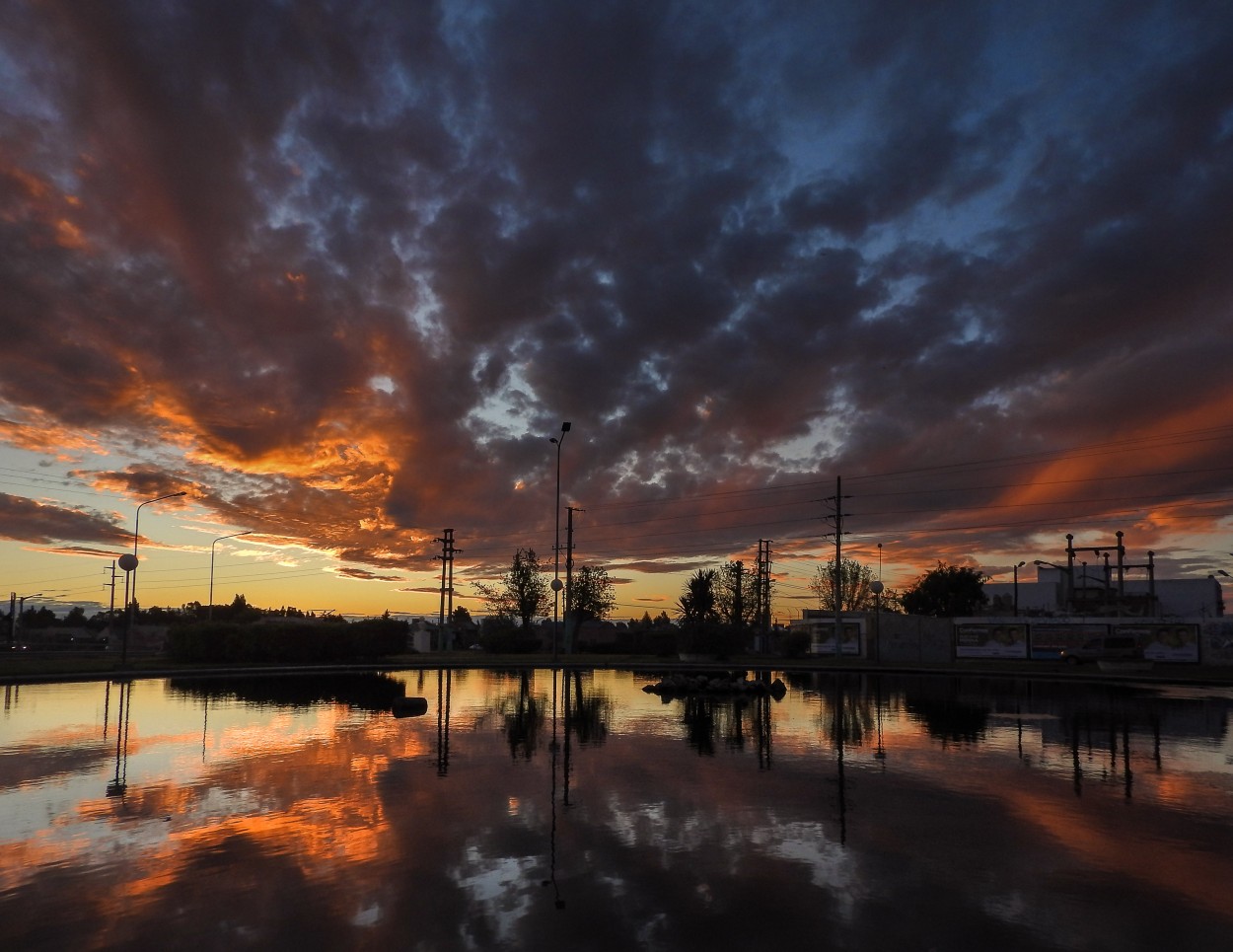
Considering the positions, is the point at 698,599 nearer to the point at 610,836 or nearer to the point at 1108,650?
the point at 1108,650

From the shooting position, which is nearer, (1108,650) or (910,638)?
(1108,650)

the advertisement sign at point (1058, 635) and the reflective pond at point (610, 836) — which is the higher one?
the reflective pond at point (610, 836)

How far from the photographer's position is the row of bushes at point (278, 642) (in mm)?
55156

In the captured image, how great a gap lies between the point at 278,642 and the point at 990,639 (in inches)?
2155

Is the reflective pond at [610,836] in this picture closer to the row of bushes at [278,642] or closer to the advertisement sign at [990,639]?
the row of bushes at [278,642]

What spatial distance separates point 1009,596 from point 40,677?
116926 mm

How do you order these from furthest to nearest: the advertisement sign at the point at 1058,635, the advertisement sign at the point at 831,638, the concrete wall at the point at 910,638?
the advertisement sign at the point at 831,638
the concrete wall at the point at 910,638
the advertisement sign at the point at 1058,635

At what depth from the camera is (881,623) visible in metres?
68.4

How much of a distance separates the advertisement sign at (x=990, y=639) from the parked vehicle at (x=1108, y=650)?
374 cm

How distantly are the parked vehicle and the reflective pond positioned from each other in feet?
131

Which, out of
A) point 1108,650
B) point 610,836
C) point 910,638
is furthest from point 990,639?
point 610,836

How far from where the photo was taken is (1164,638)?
184ft

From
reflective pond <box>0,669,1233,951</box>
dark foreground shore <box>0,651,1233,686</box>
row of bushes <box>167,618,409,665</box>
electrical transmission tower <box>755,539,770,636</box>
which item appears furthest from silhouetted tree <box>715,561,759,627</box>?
reflective pond <box>0,669,1233,951</box>

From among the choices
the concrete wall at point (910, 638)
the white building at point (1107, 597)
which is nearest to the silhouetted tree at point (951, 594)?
the white building at point (1107, 597)
